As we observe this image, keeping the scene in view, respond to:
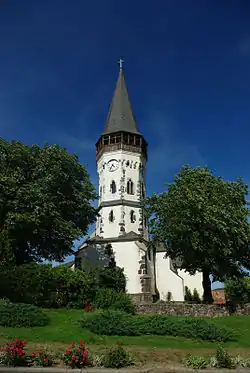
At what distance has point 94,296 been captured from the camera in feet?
80.5

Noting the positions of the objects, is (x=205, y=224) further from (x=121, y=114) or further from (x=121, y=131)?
(x=121, y=114)

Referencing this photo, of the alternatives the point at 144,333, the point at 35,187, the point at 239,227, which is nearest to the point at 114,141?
the point at 35,187

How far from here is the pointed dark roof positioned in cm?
4662

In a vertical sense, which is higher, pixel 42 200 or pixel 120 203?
pixel 120 203

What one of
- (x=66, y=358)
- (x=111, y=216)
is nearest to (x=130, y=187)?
(x=111, y=216)

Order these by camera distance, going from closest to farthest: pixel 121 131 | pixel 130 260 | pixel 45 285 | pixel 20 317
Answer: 1. pixel 20 317
2. pixel 45 285
3. pixel 130 260
4. pixel 121 131

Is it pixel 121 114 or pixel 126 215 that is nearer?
pixel 126 215

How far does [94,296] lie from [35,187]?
10.5 metres

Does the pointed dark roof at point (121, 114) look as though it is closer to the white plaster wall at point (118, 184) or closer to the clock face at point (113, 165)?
the white plaster wall at point (118, 184)

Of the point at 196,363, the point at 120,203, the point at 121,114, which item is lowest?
the point at 196,363

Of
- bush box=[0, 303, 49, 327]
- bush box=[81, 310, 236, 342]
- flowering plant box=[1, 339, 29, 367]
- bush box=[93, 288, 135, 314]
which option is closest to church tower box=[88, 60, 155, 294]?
bush box=[93, 288, 135, 314]

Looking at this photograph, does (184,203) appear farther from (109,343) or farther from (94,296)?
(109,343)

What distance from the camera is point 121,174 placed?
4347cm

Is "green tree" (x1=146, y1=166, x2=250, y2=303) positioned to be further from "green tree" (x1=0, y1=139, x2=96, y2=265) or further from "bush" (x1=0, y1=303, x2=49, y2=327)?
"bush" (x1=0, y1=303, x2=49, y2=327)
